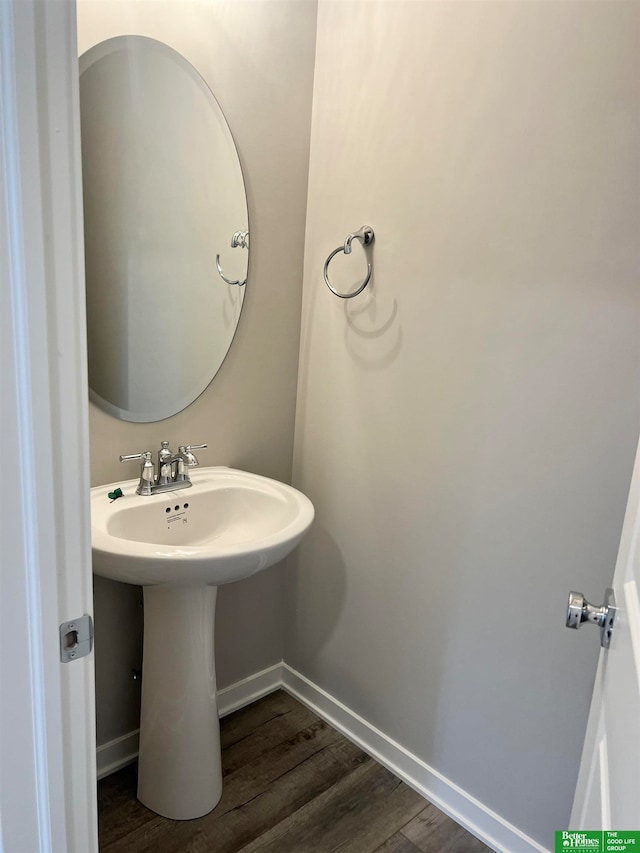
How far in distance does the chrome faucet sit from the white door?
1090 mm

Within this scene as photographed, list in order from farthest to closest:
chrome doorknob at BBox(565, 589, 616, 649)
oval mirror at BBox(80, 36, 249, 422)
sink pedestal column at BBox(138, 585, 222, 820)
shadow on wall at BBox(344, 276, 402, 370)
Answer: shadow on wall at BBox(344, 276, 402, 370) → sink pedestal column at BBox(138, 585, 222, 820) → oval mirror at BBox(80, 36, 249, 422) → chrome doorknob at BBox(565, 589, 616, 649)

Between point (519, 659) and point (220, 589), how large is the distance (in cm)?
92

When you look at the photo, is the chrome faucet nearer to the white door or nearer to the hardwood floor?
the hardwood floor

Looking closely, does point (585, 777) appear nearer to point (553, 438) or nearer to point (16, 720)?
point (553, 438)

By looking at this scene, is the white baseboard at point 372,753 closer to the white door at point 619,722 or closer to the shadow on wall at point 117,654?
the shadow on wall at point 117,654

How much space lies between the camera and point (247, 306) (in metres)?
1.75

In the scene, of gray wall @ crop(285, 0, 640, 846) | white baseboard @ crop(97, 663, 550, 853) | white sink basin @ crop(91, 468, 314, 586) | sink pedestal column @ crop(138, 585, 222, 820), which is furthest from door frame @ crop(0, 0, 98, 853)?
white baseboard @ crop(97, 663, 550, 853)

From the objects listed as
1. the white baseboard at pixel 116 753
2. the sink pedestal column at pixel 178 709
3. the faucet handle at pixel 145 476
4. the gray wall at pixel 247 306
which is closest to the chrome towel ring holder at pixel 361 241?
the gray wall at pixel 247 306

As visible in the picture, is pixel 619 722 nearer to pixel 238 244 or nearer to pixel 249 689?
pixel 238 244

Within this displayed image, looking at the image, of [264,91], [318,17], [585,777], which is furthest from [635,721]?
[318,17]

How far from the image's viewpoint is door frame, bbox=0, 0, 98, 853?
0.54 meters

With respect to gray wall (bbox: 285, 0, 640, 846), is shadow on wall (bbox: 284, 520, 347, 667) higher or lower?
lower

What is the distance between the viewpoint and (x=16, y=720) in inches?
24.6

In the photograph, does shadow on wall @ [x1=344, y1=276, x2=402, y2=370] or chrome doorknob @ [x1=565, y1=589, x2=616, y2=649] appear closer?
chrome doorknob @ [x1=565, y1=589, x2=616, y2=649]
